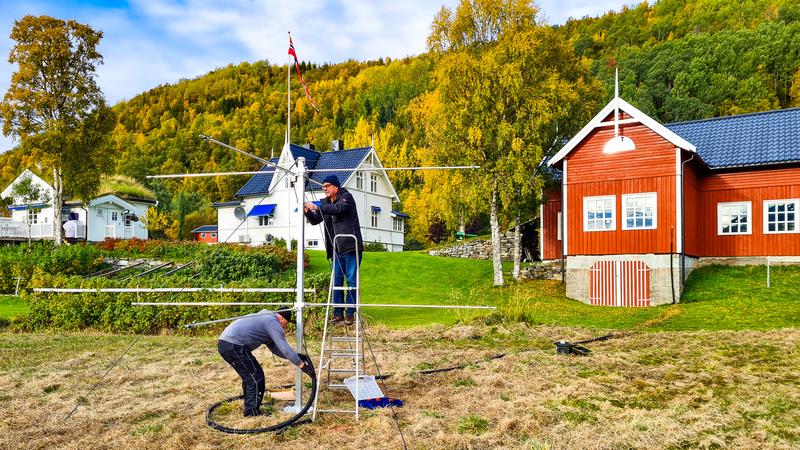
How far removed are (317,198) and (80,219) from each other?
20.5 metres

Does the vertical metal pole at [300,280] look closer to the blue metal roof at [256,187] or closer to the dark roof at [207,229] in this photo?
the blue metal roof at [256,187]

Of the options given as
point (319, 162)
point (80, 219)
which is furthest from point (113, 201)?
point (319, 162)

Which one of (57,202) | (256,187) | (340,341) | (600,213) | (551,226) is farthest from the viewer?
(256,187)

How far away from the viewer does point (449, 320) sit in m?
17.7

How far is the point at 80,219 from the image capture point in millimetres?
47250

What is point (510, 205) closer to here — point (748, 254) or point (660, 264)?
point (660, 264)

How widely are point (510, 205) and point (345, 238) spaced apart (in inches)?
642

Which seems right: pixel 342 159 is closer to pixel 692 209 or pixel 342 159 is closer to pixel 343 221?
pixel 692 209

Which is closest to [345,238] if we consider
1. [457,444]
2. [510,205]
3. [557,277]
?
[457,444]

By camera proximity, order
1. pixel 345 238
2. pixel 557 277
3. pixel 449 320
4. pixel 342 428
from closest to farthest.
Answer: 1. pixel 342 428
2. pixel 345 238
3. pixel 449 320
4. pixel 557 277

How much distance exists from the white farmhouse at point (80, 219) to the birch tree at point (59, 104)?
8028 mm

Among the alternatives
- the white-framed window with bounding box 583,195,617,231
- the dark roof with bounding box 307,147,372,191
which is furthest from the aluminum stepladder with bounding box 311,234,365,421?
the dark roof with bounding box 307,147,372,191

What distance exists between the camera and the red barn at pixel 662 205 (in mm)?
20516

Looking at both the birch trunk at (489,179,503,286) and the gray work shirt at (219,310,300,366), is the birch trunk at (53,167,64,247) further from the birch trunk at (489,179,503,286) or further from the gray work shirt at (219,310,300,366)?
the gray work shirt at (219,310,300,366)
